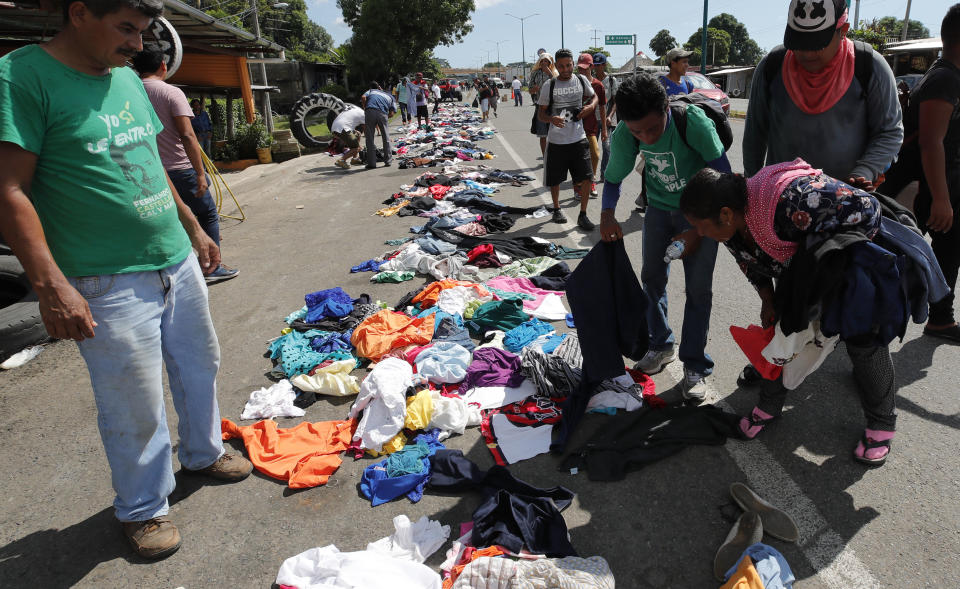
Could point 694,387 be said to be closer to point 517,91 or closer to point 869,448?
point 869,448

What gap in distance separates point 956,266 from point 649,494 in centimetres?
292

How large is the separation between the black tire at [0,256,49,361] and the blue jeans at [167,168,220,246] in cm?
152

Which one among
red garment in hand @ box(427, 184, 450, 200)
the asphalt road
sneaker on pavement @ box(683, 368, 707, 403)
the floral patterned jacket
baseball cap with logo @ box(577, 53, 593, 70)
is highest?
baseball cap with logo @ box(577, 53, 593, 70)

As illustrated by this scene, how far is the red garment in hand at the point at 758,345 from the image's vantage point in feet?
9.22

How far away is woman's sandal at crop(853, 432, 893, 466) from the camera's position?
2.74 metres

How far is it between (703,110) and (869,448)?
1.93 metres

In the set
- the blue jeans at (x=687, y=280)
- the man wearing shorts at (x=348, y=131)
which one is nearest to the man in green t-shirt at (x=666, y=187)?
the blue jeans at (x=687, y=280)

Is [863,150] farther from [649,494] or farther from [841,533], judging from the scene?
[649,494]

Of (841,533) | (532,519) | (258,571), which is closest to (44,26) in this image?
(258,571)

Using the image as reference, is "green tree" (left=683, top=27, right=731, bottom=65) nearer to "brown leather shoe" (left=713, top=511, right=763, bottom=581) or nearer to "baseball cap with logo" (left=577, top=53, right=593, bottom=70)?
"baseball cap with logo" (left=577, top=53, right=593, bottom=70)

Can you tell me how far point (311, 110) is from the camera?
17.2 m

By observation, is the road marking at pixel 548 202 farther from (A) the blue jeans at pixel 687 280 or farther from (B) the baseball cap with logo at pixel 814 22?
(B) the baseball cap with logo at pixel 814 22

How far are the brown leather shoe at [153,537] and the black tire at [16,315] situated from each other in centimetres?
277

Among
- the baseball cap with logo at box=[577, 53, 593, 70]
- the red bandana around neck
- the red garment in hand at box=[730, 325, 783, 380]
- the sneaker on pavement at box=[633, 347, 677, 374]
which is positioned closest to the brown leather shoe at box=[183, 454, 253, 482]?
the sneaker on pavement at box=[633, 347, 677, 374]
